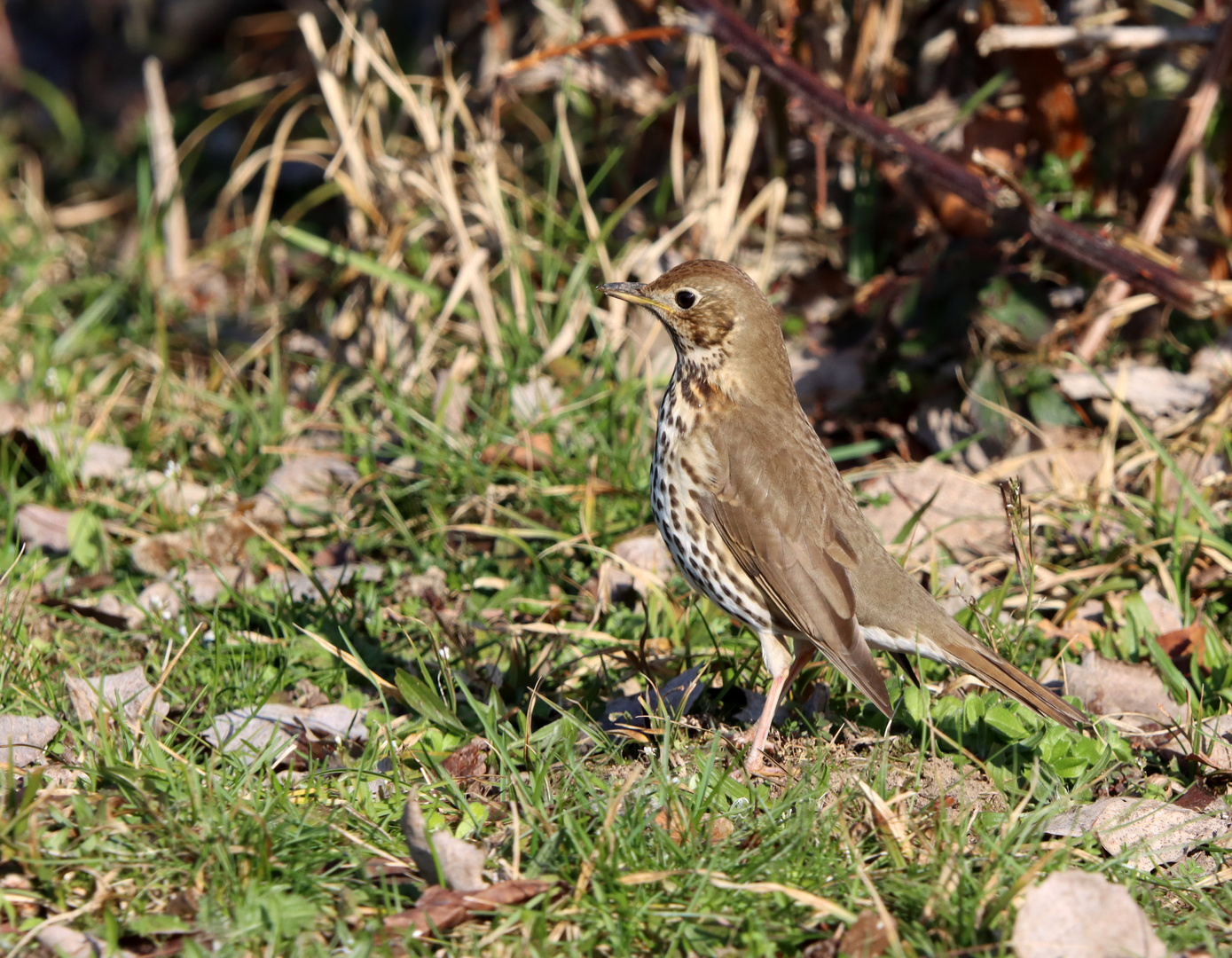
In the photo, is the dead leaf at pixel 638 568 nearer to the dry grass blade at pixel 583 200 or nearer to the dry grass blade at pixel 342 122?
the dry grass blade at pixel 583 200

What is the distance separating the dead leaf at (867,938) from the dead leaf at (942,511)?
2096 millimetres

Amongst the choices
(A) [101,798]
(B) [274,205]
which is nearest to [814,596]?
(A) [101,798]

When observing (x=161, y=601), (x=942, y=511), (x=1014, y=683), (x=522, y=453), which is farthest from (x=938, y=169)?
(x=161, y=601)

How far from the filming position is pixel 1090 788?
3.25 metres

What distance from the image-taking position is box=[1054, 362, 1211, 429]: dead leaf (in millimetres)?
4887

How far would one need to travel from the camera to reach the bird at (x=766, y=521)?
336cm

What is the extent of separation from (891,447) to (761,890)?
9.52 ft

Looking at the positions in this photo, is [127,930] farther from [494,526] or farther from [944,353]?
[944,353]

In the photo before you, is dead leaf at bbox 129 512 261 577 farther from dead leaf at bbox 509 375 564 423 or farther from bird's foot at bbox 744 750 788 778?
bird's foot at bbox 744 750 788 778

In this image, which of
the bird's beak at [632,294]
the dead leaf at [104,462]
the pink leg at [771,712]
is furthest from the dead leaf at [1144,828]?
the dead leaf at [104,462]

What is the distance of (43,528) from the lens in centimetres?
458

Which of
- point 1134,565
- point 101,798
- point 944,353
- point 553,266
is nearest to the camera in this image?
point 101,798

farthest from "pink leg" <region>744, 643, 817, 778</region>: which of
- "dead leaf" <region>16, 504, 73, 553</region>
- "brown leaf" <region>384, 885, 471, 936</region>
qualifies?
"dead leaf" <region>16, 504, 73, 553</region>

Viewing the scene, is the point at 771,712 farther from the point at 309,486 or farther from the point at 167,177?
the point at 167,177
